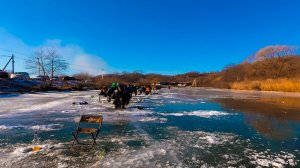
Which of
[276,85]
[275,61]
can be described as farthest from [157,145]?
[275,61]

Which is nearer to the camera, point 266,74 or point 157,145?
point 157,145

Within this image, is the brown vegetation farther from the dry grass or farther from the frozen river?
the frozen river

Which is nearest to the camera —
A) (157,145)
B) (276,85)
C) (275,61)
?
(157,145)

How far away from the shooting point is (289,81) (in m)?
45.1

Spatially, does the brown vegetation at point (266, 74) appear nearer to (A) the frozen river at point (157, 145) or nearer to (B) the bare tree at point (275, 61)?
(B) the bare tree at point (275, 61)

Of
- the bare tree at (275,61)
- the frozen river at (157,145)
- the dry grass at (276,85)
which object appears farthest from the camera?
the bare tree at (275,61)

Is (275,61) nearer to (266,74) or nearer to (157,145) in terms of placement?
(266,74)

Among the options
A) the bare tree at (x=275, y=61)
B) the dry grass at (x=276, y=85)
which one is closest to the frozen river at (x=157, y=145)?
the dry grass at (x=276, y=85)

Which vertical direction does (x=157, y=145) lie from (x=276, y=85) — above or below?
below

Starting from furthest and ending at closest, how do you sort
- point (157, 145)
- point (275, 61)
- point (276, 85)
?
point (275, 61) < point (276, 85) < point (157, 145)

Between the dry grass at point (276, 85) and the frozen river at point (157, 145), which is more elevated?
the dry grass at point (276, 85)

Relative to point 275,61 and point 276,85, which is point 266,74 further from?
point 276,85

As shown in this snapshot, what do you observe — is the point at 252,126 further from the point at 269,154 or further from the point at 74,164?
the point at 74,164

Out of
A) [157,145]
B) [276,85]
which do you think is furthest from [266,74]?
[157,145]
